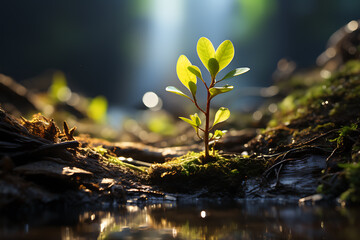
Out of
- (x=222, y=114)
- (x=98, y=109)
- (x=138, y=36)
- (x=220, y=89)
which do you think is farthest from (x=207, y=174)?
(x=138, y=36)

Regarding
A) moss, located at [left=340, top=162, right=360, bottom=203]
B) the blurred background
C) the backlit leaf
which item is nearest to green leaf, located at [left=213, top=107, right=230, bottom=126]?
moss, located at [left=340, top=162, right=360, bottom=203]

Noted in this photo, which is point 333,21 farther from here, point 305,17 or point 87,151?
point 87,151

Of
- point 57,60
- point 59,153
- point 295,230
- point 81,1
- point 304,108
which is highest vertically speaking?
point 81,1

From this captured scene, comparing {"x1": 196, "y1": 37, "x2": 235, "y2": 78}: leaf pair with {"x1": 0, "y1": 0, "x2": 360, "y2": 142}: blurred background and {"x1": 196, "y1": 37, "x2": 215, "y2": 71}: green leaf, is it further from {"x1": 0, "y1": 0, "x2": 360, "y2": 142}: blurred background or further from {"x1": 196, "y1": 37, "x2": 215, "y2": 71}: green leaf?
{"x1": 0, "y1": 0, "x2": 360, "y2": 142}: blurred background

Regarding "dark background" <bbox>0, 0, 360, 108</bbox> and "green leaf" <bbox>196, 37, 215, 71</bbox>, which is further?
"dark background" <bbox>0, 0, 360, 108</bbox>

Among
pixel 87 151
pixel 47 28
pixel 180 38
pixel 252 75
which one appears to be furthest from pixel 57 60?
pixel 87 151

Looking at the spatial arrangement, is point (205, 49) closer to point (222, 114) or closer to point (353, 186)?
point (222, 114)

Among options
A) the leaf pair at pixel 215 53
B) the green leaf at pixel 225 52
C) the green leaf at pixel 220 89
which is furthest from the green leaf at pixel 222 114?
the green leaf at pixel 225 52

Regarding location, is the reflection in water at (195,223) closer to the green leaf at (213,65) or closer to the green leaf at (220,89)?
the green leaf at (220,89)
